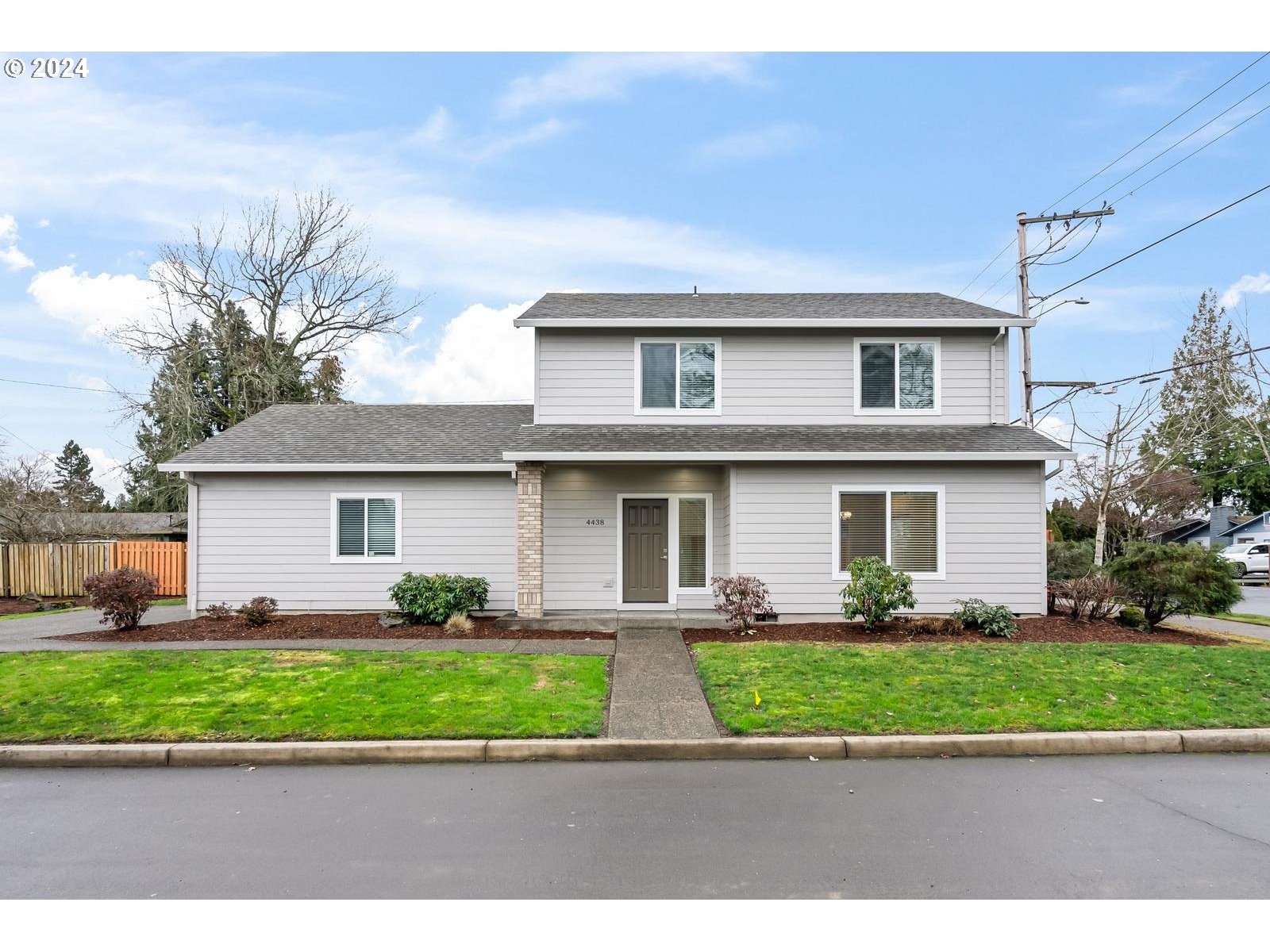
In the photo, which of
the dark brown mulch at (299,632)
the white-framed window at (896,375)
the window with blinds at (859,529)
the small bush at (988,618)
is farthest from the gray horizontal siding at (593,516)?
the small bush at (988,618)

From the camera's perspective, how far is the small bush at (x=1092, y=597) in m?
12.9

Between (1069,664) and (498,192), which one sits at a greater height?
(498,192)

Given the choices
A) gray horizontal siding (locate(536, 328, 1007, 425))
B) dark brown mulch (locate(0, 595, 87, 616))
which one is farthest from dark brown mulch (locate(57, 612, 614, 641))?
dark brown mulch (locate(0, 595, 87, 616))

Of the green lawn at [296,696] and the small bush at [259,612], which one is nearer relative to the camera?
the green lawn at [296,696]

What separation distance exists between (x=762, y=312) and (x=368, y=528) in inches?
349

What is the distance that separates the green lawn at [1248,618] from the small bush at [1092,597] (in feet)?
11.4

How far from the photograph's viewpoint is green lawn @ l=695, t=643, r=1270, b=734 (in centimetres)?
702

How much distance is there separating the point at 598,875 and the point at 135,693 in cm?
642

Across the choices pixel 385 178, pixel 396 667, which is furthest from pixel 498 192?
pixel 396 667

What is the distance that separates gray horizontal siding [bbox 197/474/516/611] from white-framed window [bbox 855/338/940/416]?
7.20m

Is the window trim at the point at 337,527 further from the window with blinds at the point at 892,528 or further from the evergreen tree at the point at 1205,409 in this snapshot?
the evergreen tree at the point at 1205,409

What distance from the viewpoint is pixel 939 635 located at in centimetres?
1183

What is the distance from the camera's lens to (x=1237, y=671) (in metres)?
8.98

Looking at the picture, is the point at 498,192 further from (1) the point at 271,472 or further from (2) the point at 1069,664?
(2) the point at 1069,664
